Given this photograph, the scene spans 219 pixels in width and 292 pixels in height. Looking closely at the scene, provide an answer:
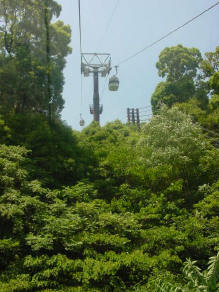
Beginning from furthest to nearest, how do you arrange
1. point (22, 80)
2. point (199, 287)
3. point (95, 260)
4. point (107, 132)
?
point (107, 132), point (22, 80), point (95, 260), point (199, 287)

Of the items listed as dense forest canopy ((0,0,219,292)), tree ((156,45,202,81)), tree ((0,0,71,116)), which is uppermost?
tree ((156,45,202,81))

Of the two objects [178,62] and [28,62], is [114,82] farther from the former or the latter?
[28,62]

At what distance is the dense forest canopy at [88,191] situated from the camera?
20.5 ft

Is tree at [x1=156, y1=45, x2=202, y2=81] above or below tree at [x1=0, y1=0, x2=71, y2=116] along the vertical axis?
above

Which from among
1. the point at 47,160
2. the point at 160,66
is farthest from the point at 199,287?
the point at 160,66

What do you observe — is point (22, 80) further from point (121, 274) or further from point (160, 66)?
point (160, 66)

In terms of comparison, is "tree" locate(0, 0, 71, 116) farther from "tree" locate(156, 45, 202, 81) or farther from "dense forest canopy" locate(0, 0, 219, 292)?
"tree" locate(156, 45, 202, 81)

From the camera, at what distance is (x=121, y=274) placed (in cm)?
666

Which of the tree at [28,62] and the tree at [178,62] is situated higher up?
the tree at [178,62]

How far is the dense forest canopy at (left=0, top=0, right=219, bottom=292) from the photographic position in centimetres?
626

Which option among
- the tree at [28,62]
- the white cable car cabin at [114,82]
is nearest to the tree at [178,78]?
the white cable car cabin at [114,82]

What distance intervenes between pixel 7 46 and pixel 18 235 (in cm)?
1135

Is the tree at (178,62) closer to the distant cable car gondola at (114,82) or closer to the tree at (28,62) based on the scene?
the distant cable car gondola at (114,82)

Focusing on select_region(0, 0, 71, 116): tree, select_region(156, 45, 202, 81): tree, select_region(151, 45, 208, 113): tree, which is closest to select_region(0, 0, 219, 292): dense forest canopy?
select_region(0, 0, 71, 116): tree
